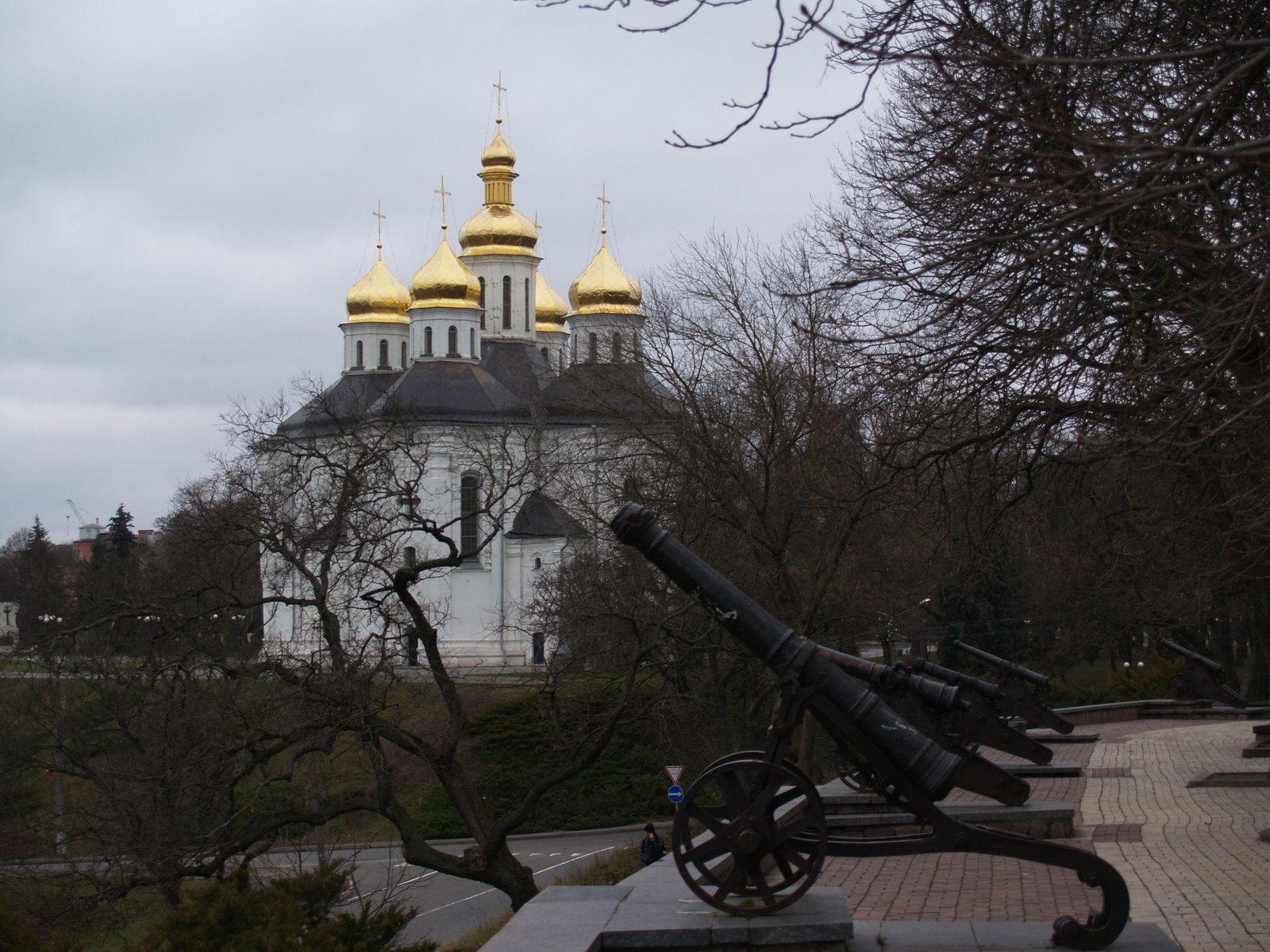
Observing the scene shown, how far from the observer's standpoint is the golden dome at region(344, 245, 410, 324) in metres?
64.0

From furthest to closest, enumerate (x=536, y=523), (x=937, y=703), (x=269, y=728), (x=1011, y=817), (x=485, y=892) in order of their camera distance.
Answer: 1. (x=536, y=523)
2. (x=485, y=892)
3. (x=269, y=728)
4. (x=1011, y=817)
5. (x=937, y=703)

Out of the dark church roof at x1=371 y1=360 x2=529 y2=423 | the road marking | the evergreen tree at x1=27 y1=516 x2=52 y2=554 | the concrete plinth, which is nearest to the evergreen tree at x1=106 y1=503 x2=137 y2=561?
the evergreen tree at x1=27 y1=516 x2=52 y2=554

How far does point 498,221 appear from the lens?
62.2 meters

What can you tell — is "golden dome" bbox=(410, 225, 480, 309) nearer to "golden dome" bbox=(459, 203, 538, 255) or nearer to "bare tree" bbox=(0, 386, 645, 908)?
"golden dome" bbox=(459, 203, 538, 255)

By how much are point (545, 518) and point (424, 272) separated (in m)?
12.0

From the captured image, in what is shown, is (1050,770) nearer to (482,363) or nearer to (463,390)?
(463,390)

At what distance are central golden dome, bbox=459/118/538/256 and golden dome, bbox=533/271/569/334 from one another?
440cm

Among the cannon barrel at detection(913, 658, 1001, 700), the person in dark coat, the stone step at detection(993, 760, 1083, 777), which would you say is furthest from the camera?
→ the person in dark coat

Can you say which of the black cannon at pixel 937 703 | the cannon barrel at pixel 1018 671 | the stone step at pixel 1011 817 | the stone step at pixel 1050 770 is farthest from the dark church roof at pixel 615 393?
the stone step at pixel 1011 817

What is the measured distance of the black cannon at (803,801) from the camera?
6.40 meters

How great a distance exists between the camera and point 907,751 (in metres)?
6.64

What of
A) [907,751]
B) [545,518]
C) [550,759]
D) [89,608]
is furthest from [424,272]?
[907,751]

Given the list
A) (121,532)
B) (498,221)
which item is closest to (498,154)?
(498,221)

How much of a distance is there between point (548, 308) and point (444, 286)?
9613mm
